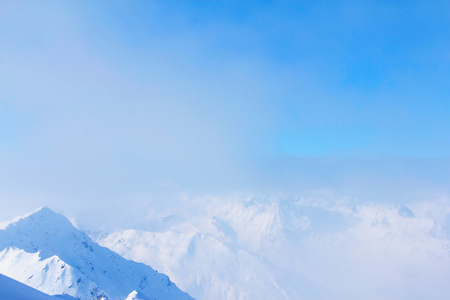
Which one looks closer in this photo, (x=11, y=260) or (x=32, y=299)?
(x=32, y=299)

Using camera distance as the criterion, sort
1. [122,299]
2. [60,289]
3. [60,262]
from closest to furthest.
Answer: [60,289]
[60,262]
[122,299]

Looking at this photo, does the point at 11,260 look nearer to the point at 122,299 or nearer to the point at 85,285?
the point at 85,285

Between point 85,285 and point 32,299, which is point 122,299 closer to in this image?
point 85,285

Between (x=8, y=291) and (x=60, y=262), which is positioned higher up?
(x=60, y=262)

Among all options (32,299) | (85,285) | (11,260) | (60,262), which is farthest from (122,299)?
(32,299)

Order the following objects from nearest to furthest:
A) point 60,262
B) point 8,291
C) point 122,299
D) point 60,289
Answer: point 8,291, point 60,289, point 60,262, point 122,299

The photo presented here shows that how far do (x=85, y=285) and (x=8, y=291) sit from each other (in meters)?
131

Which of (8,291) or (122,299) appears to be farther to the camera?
(122,299)

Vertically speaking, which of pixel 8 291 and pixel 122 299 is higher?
pixel 122 299

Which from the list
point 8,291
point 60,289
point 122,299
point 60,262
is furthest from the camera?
point 122,299

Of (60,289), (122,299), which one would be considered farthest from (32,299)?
(122,299)

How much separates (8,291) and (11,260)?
161 metres

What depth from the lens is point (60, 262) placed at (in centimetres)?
17562

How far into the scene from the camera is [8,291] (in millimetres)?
54844
